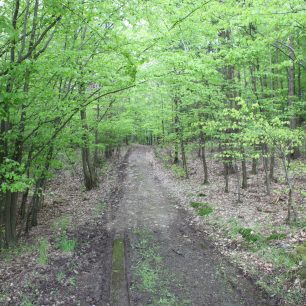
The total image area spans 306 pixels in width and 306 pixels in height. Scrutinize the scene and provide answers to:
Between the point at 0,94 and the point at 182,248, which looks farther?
the point at 182,248

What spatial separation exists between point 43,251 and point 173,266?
3.91 metres

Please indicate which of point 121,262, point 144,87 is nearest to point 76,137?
point 144,87

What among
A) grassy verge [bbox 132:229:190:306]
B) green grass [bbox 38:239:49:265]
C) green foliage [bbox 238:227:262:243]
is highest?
green foliage [bbox 238:227:262:243]

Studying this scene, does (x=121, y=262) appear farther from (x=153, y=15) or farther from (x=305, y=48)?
(x=305, y=48)

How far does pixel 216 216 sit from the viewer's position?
10961 millimetres

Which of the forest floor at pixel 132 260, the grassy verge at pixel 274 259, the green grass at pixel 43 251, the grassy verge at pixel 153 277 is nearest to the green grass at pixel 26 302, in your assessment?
the forest floor at pixel 132 260

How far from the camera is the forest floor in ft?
20.5

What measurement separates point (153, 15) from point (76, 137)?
5378 mm

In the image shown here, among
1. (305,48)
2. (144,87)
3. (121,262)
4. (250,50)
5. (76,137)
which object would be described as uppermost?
(305,48)

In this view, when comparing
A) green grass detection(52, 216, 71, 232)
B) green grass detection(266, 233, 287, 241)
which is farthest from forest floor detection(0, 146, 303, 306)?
green grass detection(266, 233, 287, 241)

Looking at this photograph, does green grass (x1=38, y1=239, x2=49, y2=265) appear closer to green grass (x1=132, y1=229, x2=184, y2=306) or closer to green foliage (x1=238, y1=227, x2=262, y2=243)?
green grass (x1=132, y1=229, x2=184, y2=306)

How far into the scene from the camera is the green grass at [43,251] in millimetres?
7791

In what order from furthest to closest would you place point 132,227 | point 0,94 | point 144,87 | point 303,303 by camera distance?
point 144,87, point 132,227, point 303,303, point 0,94

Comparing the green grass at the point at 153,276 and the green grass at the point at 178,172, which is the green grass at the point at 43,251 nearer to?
the green grass at the point at 153,276
